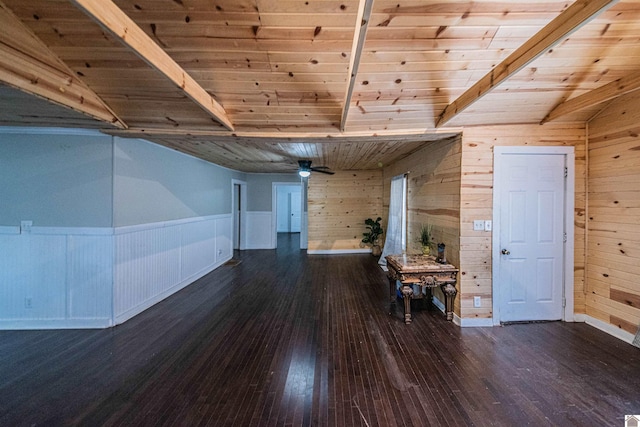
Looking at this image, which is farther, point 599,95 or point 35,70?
point 599,95

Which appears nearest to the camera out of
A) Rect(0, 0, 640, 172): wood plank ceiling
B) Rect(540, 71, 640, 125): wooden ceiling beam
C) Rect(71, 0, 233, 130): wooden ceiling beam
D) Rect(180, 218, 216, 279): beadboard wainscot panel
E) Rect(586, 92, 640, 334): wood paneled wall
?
Rect(71, 0, 233, 130): wooden ceiling beam

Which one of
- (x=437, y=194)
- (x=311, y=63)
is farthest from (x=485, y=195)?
(x=311, y=63)

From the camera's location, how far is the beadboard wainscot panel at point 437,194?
3.06 meters

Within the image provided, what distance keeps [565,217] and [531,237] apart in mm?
467

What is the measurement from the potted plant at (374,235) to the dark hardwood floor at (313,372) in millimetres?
3484

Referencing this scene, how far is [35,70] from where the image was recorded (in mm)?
1911

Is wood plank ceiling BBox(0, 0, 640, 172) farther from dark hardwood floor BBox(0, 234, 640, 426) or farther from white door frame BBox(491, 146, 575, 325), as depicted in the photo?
dark hardwood floor BBox(0, 234, 640, 426)

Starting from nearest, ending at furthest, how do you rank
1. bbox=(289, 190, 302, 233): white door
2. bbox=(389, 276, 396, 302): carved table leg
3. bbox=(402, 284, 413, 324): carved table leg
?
bbox=(402, 284, 413, 324): carved table leg
bbox=(389, 276, 396, 302): carved table leg
bbox=(289, 190, 302, 233): white door

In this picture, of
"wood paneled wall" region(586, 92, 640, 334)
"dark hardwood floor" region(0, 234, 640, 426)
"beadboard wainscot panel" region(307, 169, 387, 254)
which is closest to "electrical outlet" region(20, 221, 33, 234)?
"dark hardwood floor" region(0, 234, 640, 426)

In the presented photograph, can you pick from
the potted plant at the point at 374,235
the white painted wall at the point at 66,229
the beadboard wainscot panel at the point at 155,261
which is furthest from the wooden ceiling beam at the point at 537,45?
the potted plant at the point at 374,235

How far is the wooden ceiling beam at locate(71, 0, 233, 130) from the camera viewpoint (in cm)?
132

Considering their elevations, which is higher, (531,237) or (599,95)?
(599,95)

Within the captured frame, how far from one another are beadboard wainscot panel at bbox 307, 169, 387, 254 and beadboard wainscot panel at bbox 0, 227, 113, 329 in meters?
4.76

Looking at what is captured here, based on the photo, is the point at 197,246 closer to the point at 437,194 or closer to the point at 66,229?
the point at 66,229
